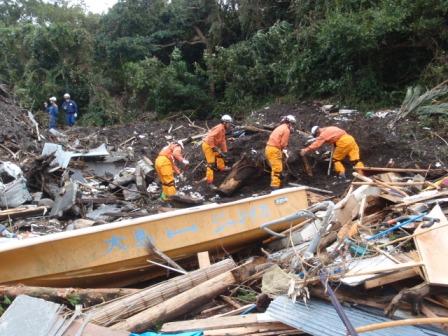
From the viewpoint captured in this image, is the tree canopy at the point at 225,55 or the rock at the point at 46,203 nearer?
the rock at the point at 46,203

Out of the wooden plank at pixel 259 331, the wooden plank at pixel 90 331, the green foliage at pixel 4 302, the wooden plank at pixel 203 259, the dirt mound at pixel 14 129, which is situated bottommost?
the wooden plank at pixel 203 259

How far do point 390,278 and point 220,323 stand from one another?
1432 mm

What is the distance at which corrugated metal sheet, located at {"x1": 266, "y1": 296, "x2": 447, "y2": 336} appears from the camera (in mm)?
3609

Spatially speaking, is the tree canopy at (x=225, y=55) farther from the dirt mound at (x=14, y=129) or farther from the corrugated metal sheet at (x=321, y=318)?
the corrugated metal sheet at (x=321, y=318)

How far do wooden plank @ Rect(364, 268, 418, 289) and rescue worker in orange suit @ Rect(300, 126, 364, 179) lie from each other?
565 cm

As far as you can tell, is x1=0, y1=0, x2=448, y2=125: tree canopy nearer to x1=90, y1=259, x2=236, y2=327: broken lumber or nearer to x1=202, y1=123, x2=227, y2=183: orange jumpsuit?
x1=202, y1=123, x2=227, y2=183: orange jumpsuit

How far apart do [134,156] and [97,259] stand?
8.37 metres

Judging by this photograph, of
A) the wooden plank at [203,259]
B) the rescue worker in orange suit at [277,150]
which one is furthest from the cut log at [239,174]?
the wooden plank at [203,259]

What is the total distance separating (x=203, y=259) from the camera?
571 centimetres

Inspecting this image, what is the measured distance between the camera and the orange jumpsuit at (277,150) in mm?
9641

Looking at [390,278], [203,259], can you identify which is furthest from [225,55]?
[390,278]

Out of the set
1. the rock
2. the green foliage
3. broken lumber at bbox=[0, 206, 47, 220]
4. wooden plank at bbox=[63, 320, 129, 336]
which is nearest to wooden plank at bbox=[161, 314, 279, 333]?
wooden plank at bbox=[63, 320, 129, 336]

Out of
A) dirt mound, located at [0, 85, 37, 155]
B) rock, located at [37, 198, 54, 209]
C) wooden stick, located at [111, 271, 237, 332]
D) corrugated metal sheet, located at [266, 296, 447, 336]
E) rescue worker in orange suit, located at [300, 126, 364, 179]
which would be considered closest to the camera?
corrugated metal sheet, located at [266, 296, 447, 336]

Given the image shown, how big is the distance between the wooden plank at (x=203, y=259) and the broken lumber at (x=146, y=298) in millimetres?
388
